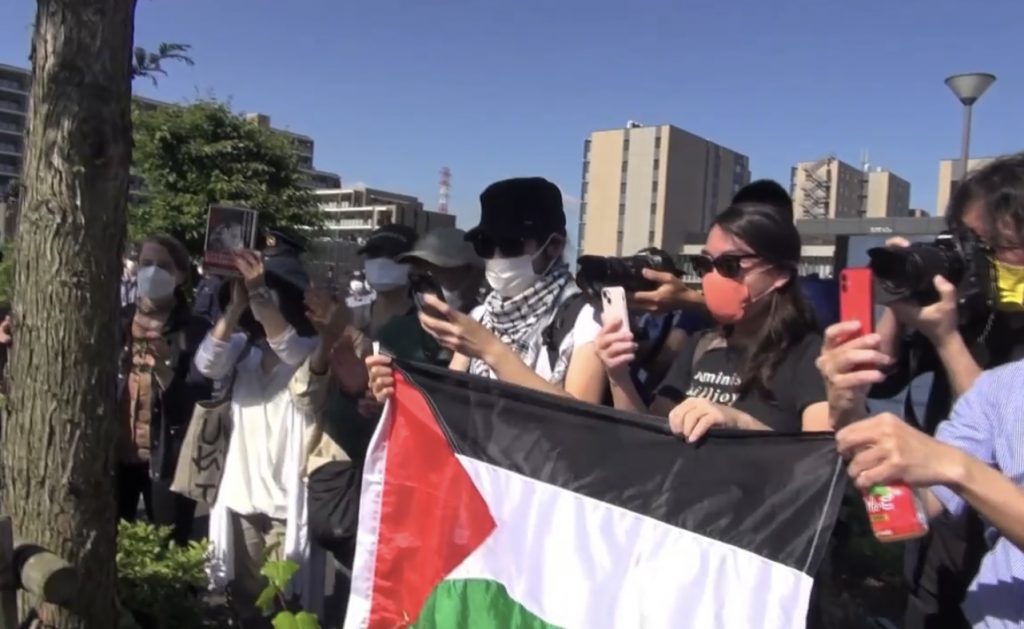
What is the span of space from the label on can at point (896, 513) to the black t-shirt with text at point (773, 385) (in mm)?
644

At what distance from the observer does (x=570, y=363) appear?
103 inches

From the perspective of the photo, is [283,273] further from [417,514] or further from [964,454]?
[964,454]

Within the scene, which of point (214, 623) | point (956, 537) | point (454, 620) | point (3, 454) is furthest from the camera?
point (214, 623)

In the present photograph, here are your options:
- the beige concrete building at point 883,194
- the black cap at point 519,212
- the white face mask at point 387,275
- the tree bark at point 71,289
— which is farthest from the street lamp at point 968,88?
the beige concrete building at point 883,194

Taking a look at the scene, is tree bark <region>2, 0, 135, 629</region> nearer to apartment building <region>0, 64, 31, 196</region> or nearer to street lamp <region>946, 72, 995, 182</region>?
street lamp <region>946, 72, 995, 182</region>

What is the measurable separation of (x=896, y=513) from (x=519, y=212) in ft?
5.58

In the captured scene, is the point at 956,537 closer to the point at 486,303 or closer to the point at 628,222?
the point at 486,303

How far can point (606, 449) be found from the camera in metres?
2.19

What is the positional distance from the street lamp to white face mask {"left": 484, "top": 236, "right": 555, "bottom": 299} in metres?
8.37

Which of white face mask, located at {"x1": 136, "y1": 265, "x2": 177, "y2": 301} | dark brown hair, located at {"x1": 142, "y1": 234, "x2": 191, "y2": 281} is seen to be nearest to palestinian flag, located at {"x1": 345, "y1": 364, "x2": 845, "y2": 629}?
white face mask, located at {"x1": 136, "y1": 265, "x2": 177, "y2": 301}

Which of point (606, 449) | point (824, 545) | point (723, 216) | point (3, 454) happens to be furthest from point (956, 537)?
point (3, 454)

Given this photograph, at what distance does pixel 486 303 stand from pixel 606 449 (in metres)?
0.97

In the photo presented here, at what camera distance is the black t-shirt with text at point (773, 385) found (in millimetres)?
2139

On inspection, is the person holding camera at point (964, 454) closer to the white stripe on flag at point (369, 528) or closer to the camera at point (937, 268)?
the camera at point (937, 268)
